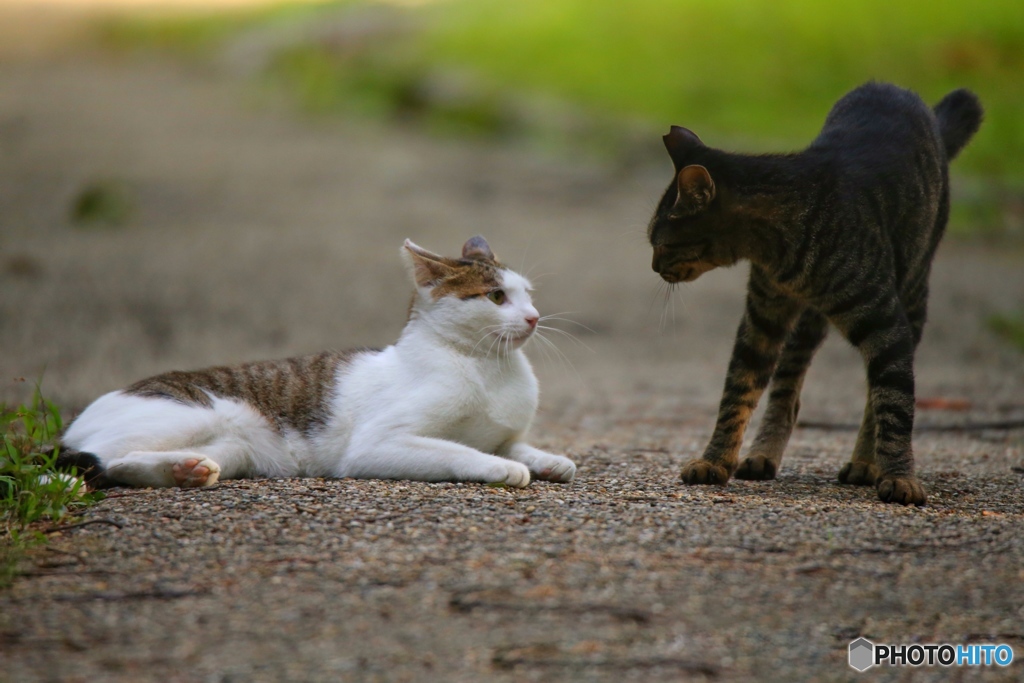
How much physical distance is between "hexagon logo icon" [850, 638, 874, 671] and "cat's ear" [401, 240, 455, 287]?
223 centimetres

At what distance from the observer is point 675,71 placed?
50.2ft

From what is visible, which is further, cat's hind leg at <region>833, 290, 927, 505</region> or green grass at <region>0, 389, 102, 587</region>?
cat's hind leg at <region>833, 290, 927, 505</region>

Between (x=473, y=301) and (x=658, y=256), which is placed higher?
(x=658, y=256)

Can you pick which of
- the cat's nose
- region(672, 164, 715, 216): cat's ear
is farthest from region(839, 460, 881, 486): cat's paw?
region(672, 164, 715, 216): cat's ear

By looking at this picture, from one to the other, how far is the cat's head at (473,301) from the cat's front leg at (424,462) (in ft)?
1.54

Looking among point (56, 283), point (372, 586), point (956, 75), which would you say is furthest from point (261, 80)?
point (372, 586)

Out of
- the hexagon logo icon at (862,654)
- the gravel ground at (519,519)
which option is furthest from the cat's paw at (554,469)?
the hexagon logo icon at (862,654)

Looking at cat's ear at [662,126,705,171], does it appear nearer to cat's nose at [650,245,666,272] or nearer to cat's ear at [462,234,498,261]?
cat's nose at [650,245,666,272]

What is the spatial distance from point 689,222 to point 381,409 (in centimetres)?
143

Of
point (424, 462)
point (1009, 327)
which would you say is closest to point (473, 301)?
point (424, 462)

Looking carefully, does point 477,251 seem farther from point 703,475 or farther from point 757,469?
point 757,469

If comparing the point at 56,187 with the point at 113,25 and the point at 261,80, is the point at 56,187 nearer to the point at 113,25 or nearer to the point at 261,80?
the point at 261,80

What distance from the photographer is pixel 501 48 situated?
54.5ft

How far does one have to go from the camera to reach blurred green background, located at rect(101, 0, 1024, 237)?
13219 millimetres
